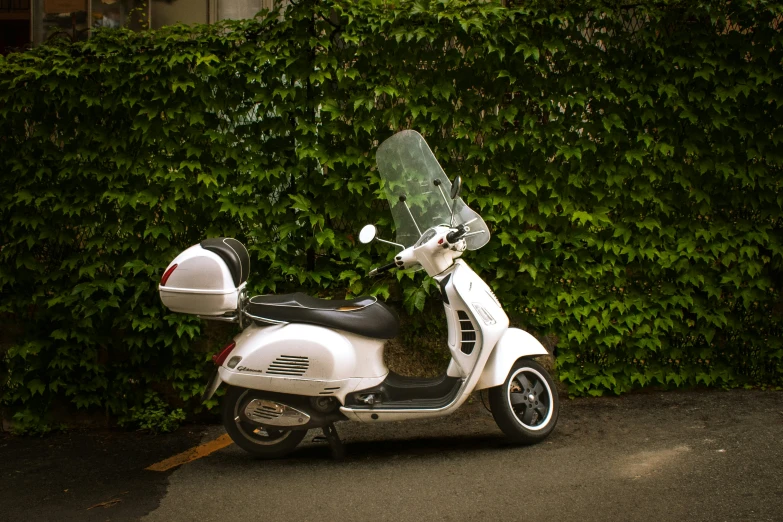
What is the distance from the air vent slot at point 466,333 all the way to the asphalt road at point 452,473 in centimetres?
66

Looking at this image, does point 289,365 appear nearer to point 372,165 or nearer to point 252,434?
point 252,434

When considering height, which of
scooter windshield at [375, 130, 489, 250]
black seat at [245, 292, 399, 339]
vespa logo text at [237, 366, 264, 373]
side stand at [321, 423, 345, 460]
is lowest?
side stand at [321, 423, 345, 460]

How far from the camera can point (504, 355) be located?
17.5 ft

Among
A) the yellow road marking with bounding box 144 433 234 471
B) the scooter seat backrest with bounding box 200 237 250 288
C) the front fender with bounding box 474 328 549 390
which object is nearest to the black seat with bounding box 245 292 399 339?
the scooter seat backrest with bounding box 200 237 250 288

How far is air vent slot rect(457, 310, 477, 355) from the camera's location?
5371mm

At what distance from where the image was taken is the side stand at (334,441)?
17.5 feet

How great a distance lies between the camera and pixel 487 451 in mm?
5379

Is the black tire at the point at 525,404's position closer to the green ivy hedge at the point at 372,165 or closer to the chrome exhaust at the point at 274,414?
the green ivy hedge at the point at 372,165

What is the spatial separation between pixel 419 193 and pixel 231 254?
4.26 ft

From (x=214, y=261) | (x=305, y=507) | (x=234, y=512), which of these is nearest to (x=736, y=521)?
(x=305, y=507)

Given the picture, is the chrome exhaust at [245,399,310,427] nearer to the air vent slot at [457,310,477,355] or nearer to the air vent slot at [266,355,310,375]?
→ the air vent slot at [266,355,310,375]

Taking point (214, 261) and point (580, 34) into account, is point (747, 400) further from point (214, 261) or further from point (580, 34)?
point (214, 261)

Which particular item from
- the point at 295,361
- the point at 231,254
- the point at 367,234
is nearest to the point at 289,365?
the point at 295,361

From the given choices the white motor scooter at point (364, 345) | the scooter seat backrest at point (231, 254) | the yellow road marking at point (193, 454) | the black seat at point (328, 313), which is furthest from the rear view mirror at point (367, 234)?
the yellow road marking at point (193, 454)
